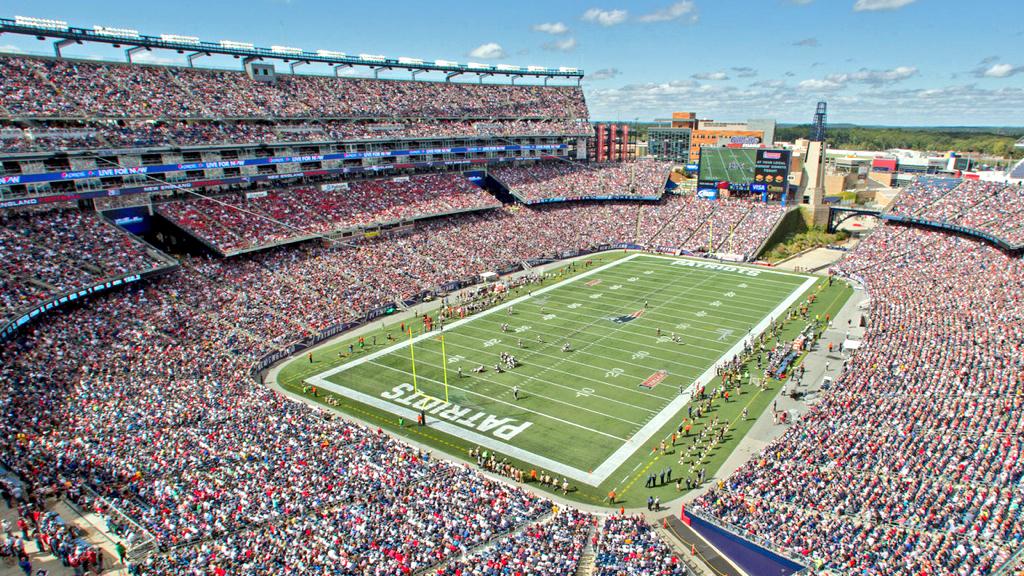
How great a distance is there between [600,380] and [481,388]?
5.67m

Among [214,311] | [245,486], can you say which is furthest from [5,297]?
[245,486]

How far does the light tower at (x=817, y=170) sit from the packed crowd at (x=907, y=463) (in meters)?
30.6

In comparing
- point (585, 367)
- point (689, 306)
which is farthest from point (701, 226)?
point (585, 367)

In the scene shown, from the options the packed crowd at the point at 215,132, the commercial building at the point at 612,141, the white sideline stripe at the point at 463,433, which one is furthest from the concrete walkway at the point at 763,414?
the commercial building at the point at 612,141

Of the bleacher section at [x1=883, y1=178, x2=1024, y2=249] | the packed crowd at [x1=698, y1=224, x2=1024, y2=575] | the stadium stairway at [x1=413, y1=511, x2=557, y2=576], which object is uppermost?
the bleacher section at [x1=883, y1=178, x2=1024, y2=249]

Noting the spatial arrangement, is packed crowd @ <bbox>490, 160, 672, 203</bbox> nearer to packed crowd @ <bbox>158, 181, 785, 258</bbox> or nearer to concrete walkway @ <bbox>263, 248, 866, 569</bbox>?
packed crowd @ <bbox>158, 181, 785, 258</bbox>

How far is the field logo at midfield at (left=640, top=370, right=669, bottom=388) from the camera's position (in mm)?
28953

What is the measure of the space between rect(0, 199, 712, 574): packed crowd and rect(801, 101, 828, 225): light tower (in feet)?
161

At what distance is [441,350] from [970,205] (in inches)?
1715

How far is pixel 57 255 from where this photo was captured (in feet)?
107

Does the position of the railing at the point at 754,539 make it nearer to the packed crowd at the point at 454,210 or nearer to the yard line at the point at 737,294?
the yard line at the point at 737,294

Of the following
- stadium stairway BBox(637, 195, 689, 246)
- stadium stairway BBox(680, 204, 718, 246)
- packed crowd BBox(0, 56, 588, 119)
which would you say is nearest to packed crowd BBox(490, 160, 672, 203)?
stadium stairway BBox(637, 195, 689, 246)

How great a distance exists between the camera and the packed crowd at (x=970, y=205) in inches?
1724

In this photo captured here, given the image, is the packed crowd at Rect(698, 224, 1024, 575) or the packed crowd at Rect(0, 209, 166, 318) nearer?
the packed crowd at Rect(698, 224, 1024, 575)
